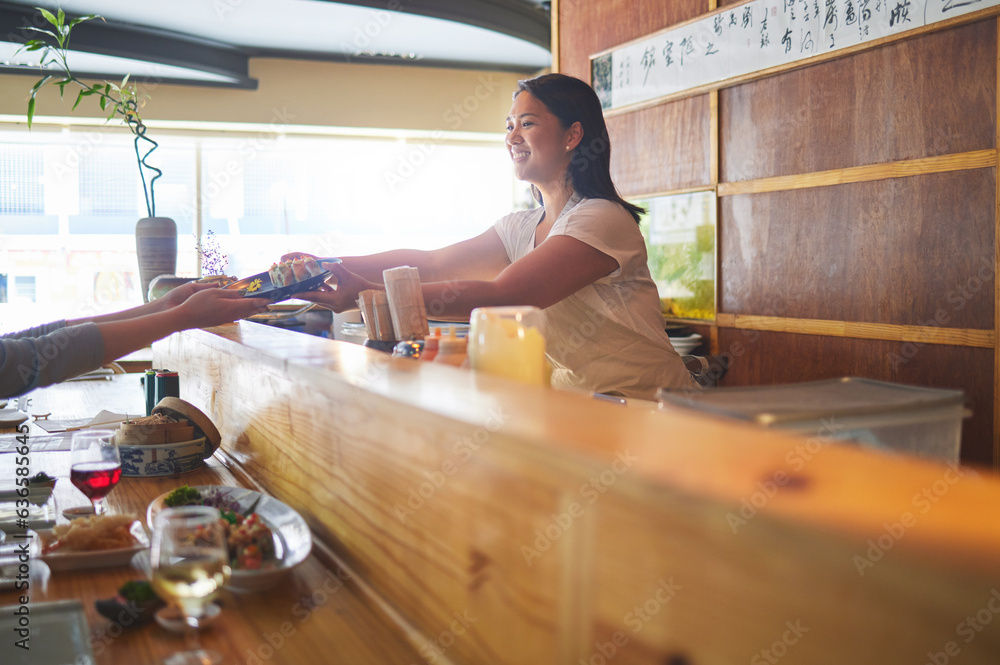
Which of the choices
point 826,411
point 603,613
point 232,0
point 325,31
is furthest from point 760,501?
point 325,31

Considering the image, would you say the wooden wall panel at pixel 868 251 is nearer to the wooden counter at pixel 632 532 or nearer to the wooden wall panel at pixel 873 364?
the wooden wall panel at pixel 873 364

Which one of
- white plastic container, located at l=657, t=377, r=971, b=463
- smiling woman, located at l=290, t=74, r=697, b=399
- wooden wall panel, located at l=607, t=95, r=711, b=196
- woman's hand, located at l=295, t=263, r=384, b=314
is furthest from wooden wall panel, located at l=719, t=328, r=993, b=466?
woman's hand, located at l=295, t=263, r=384, b=314

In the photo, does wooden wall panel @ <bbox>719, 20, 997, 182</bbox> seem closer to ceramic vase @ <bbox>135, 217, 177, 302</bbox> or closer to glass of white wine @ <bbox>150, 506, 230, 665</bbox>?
ceramic vase @ <bbox>135, 217, 177, 302</bbox>

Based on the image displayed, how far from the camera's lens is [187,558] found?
0.87m

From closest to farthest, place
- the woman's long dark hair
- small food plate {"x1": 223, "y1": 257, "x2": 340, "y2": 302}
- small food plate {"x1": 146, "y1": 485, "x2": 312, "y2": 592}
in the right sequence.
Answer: small food plate {"x1": 146, "y1": 485, "x2": 312, "y2": 592}
small food plate {"x1": 223, "y1": 257, "x2": 340, "y2": 302}
the woman's long dark hair

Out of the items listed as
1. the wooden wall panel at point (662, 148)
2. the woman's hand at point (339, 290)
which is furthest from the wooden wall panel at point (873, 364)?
the woman's hand at point (339, 290)

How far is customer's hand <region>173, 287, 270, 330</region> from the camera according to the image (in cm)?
159

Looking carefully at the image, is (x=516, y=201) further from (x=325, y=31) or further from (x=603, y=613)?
(x=603, y=613)

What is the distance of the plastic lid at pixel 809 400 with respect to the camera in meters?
0.90

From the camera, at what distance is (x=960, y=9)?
2459 mm

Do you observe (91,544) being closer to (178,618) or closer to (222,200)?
(178,618)

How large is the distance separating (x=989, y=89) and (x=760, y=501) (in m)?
2.45

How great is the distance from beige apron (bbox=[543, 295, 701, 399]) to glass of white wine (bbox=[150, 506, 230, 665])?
4.31 ft

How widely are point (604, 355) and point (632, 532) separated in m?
1.44
